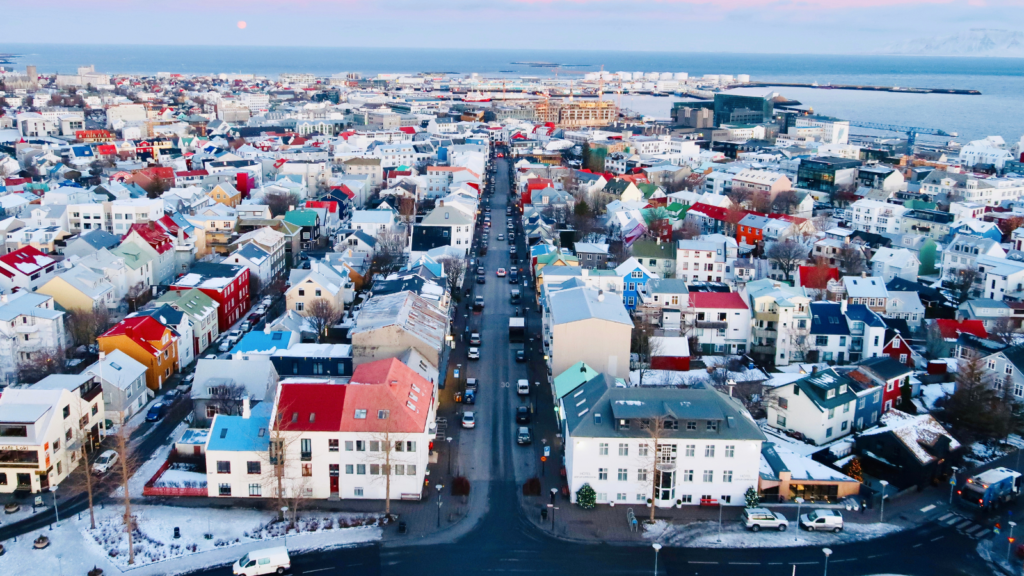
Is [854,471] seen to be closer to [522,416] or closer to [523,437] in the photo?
[523,437]

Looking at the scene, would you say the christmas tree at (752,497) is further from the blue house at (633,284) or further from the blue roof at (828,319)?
the blue house at (633,284)

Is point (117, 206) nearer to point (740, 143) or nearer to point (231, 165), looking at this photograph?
point (231, 165)

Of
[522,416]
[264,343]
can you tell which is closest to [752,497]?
[522,416]

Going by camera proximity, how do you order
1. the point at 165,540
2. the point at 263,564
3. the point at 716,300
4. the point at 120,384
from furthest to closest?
the point at 716,300 → the point at 120,384 → the point at 165,540 → the point at 263,564

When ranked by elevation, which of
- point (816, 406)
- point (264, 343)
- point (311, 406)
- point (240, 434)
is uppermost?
point (311, 406)

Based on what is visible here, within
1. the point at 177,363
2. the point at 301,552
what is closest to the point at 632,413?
the point at 301,552

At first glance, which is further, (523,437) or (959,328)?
(959,328)
